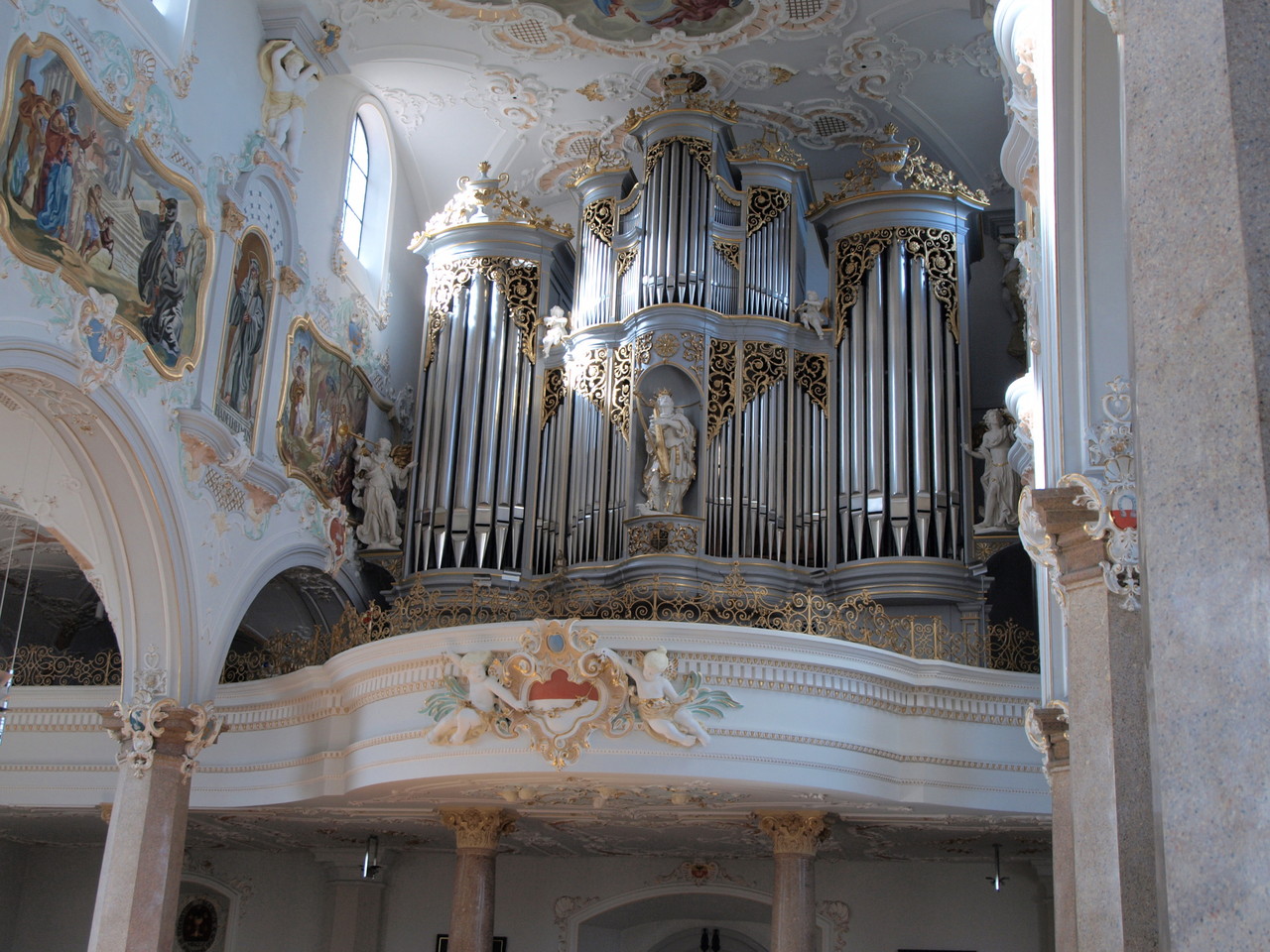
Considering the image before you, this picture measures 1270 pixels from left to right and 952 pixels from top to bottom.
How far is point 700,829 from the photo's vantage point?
46.8 feet

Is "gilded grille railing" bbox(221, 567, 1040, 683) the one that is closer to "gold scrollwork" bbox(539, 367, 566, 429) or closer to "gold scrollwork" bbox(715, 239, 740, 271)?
"gold scrollwork" bbox(539, 367, 566, 429)

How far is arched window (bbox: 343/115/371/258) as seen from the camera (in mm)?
15930

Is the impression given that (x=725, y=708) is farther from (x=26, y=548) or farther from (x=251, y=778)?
(x=26, y=548)

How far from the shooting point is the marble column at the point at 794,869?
1202cm

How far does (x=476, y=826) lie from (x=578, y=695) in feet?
9.28

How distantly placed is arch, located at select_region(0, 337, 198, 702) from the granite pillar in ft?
31.2

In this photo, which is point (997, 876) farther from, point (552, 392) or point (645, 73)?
point (645, 73)

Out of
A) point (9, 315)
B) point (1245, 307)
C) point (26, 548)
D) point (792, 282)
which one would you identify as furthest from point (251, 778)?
point (1245, 307)

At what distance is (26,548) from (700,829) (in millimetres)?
7841

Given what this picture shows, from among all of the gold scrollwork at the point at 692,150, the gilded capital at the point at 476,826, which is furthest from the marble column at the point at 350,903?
the gold scrollwork at the point at 692,150

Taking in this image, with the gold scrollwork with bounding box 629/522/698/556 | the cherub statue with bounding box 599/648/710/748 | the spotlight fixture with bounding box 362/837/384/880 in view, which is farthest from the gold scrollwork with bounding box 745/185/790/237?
the spotlight fixture with bounding box 362/837/384/880

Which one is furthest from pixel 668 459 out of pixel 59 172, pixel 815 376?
pixel 59 172

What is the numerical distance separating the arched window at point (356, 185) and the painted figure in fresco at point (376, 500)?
2477mm

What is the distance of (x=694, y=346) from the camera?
568 inches
